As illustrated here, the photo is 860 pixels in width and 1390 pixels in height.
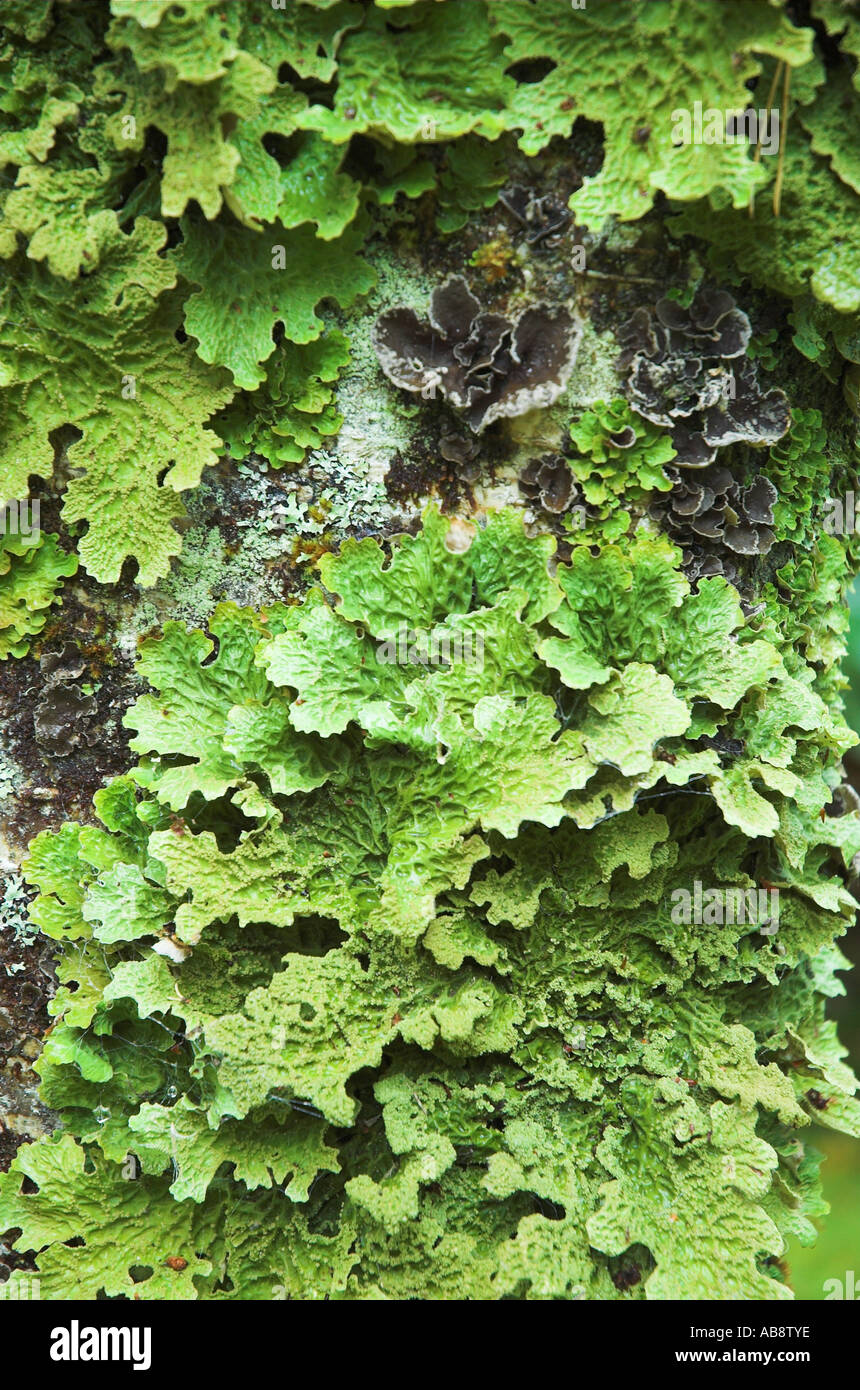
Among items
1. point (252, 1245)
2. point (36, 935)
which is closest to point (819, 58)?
point (36, 935)

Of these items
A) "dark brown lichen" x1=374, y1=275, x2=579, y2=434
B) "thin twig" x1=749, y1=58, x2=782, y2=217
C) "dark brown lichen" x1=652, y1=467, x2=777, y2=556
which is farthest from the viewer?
"dark brown lichen" x1=652, y1=467, x2=777, y2=556

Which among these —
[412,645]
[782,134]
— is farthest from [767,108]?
[412,645]

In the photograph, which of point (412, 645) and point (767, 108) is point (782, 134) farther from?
point (412, 645)

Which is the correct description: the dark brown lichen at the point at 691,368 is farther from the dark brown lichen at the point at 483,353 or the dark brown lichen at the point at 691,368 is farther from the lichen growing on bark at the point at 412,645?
the dark brown lichen at the point at 483,353

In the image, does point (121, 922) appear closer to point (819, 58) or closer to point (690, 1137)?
point (690, 1137)

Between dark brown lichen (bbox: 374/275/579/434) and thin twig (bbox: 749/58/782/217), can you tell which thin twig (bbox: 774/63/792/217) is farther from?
dark brown lichen (bbox: 374/275/579/434)

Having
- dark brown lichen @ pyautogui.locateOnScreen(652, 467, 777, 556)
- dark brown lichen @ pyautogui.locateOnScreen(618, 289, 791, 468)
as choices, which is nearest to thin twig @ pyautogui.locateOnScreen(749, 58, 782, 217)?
dark brown lichen @ pyautogui.locateOnScreen(618, 289, 791, 468)

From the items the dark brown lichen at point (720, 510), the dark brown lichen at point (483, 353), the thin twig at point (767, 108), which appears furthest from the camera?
the dark brown lichen at point (720, 510)

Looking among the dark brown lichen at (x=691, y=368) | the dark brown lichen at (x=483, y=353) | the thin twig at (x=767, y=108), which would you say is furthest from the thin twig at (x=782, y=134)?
the dark brown lichen at (x=483, y=353)
